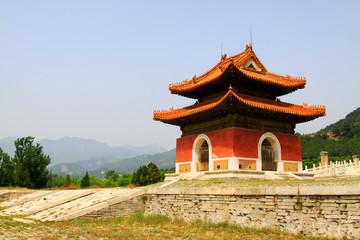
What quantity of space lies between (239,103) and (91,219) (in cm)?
864

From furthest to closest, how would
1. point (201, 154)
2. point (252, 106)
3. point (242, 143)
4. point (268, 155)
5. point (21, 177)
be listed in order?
point (21, 177)
point (201, 154)
point (268, 155)
point (242, 143)
point (252, 106)

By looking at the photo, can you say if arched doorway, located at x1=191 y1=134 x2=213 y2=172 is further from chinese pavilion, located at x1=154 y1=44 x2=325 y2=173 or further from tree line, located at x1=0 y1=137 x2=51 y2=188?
tree line, located at x1=0 y1=137 x2=51 y2=188

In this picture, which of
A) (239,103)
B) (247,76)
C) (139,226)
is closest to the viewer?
(139,226)

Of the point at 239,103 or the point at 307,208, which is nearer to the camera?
the point at 307,208

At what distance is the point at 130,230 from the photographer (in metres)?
10.5

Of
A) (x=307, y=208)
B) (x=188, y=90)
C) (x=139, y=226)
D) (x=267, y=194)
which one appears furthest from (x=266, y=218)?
(x=188, y=90)

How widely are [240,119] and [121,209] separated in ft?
25.6

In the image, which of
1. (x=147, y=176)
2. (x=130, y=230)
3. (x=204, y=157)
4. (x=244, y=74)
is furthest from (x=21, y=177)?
(x=244, y=74)

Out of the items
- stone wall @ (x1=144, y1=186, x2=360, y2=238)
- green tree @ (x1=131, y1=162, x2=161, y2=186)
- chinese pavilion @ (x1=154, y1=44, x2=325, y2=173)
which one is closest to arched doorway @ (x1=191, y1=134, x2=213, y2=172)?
chinese pavilion @ (x1=154, y1=44, x2=325, y2=173)

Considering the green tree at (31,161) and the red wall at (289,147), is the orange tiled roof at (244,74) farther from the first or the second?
the green tree at (31,161)

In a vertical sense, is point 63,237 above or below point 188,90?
below

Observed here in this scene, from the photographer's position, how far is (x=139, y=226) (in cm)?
1161

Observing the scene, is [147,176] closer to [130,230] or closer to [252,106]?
[252,106]

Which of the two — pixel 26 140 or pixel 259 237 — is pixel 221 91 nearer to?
pixel 259 237
